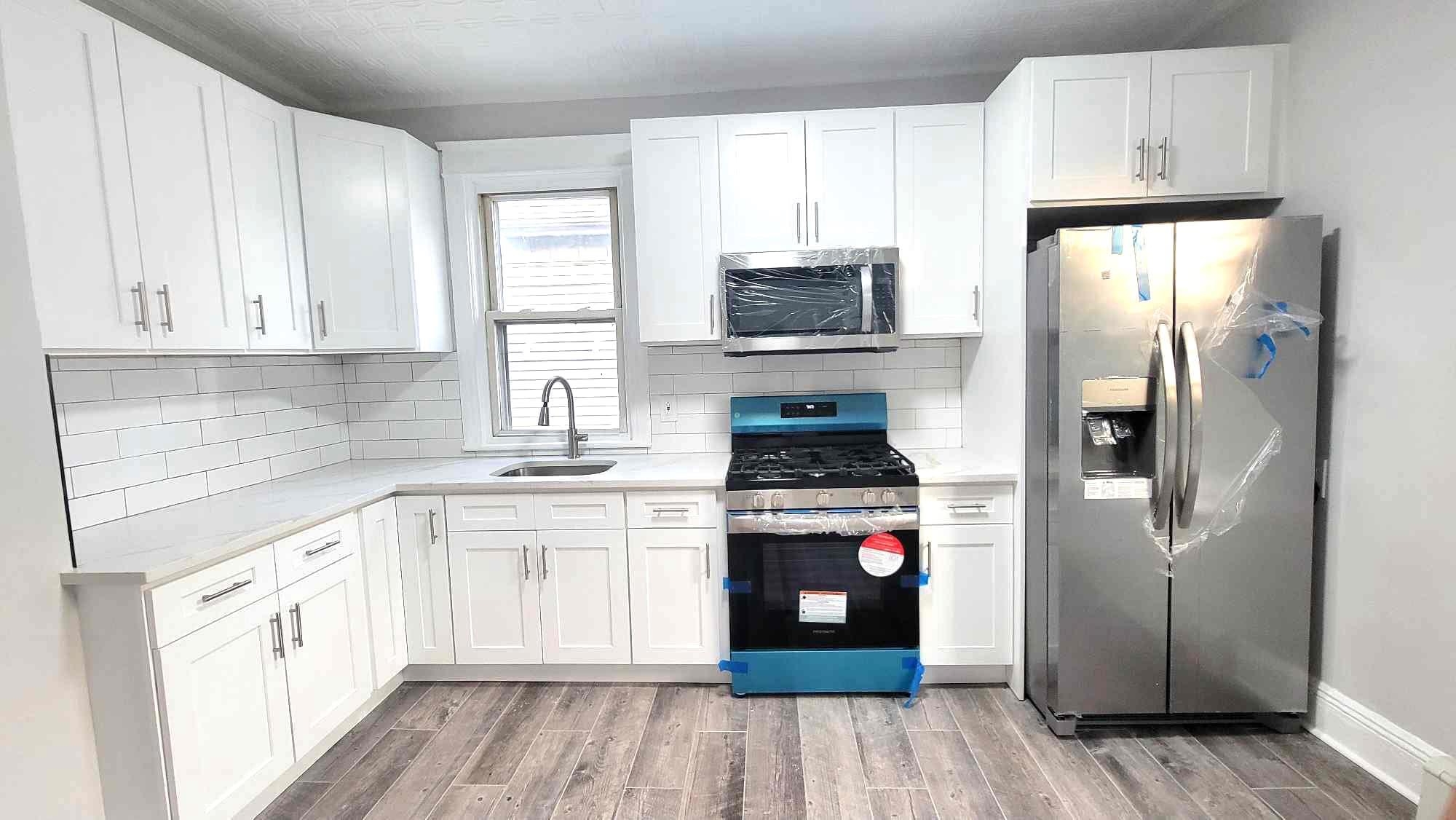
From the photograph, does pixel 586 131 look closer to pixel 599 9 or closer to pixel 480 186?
pixel 480 186

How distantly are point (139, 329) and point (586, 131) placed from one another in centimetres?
194

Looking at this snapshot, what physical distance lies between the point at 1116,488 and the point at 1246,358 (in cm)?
59

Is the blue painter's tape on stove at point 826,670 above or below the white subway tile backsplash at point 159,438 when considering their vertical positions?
below

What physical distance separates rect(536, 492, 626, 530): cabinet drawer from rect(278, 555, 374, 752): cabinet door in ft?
2.34

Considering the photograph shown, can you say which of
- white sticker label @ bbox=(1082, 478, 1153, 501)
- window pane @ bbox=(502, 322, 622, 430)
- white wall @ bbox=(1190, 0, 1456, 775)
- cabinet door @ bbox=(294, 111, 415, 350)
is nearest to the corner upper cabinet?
cabinet door @ bbox=(294, 111, 415, 350)

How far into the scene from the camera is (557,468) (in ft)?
9.76

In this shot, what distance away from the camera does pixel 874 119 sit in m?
2.54

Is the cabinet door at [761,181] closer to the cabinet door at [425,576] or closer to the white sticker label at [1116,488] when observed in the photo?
the white sticker label at [1116,488]

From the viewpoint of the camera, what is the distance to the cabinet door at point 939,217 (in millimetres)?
2531

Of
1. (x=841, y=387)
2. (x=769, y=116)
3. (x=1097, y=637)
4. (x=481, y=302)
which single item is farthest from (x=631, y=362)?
(x=1097, y=637)

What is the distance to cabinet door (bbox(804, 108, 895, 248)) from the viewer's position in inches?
100

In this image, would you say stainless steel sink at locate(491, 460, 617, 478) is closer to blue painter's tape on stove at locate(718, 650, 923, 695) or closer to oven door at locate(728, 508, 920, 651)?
oven door at locate(728, 508, 920, 651)

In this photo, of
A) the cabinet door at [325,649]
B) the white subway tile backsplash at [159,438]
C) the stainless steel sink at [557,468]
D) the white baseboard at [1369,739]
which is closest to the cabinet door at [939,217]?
the stainless steel sink at [557,468]

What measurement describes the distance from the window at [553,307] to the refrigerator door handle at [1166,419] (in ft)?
7.36
